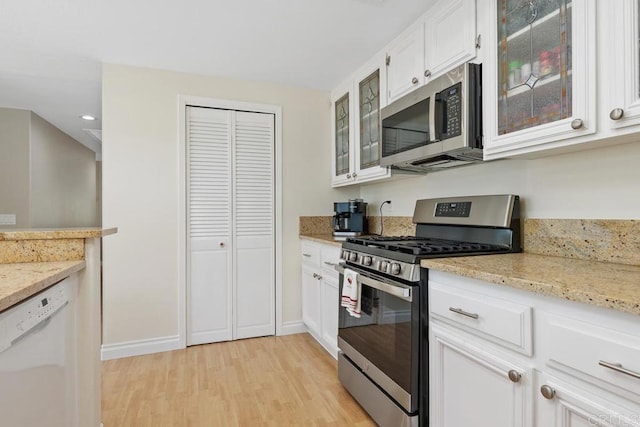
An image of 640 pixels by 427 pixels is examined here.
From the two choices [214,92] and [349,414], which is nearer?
[349,414]

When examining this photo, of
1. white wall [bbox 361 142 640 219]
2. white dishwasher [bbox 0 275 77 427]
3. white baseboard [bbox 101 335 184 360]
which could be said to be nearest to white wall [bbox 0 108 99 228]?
white baseboard [bbox 101 335 184 360]

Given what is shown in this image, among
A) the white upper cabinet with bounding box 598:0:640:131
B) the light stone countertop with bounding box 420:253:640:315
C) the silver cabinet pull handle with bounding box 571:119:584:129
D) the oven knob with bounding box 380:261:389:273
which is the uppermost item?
the white upper cabinet with bounding box 598:0:640:131

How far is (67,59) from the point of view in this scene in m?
2.65

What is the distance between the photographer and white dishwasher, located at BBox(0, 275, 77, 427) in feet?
3.16

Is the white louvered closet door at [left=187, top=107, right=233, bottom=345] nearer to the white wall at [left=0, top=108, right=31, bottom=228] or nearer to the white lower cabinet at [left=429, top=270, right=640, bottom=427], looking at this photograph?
the white lower cabinet at [left=429, top=270, right=640, bottom=427]

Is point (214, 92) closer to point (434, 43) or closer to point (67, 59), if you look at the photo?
point (67, 59)

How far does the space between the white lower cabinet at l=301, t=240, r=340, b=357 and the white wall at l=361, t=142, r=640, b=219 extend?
39.2 inches

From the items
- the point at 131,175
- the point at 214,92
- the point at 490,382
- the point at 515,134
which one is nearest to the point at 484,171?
the point at 515,134

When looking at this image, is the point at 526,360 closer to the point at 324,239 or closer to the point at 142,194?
the point at 324,239

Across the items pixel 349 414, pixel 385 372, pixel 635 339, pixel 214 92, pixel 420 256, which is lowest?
pixel 349 414

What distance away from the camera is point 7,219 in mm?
3830

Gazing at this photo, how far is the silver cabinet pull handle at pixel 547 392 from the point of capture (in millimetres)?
998

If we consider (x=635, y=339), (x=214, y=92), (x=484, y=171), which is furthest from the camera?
(x=214, y=92)

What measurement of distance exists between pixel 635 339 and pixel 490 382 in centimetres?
50
